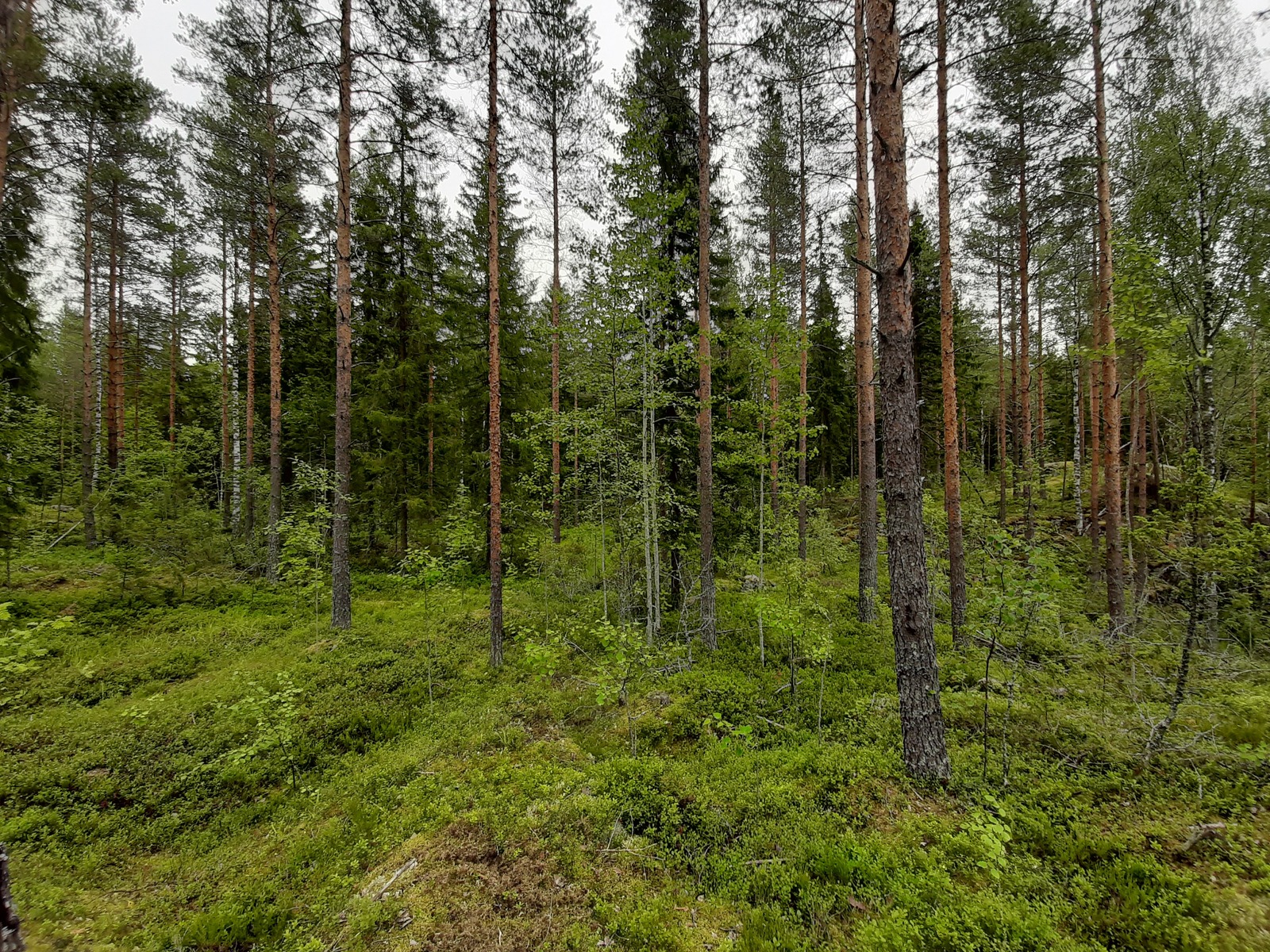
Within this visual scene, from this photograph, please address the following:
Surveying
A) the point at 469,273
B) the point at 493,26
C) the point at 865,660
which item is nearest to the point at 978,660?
the point at 865,660

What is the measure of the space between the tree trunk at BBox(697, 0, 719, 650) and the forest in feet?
0.26

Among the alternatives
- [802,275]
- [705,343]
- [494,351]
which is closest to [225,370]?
[494,351]

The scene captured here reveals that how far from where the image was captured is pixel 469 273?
658 inches

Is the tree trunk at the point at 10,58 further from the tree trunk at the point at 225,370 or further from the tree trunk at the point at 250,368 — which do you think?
the tree trunk at the point at 225,370

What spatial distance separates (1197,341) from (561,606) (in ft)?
45.7

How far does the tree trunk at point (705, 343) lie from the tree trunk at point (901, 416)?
173 inches

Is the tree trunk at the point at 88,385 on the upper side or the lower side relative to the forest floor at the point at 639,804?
upper

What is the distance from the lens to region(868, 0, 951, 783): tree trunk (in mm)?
4754

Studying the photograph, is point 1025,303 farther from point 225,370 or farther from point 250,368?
point 225,370

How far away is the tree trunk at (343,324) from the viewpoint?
9727 millimetres

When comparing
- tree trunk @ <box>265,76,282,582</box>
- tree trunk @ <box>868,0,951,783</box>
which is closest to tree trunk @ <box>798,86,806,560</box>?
tree trunk @ <box>868,0,951,783</box>

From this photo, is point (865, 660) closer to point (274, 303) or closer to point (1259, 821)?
point (1259, 821)

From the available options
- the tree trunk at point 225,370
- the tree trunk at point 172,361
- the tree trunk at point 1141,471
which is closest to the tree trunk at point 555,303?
the tree trunk at point 225,370

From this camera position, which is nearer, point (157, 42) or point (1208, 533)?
point (1208, 533)
